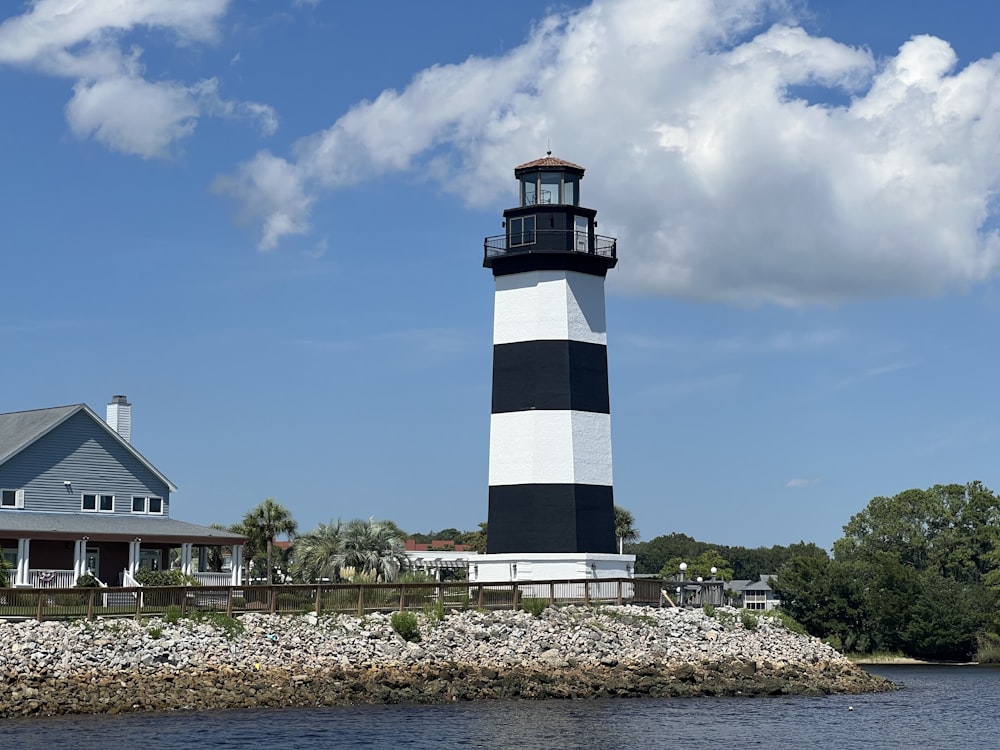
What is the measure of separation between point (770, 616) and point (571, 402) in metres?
10.9

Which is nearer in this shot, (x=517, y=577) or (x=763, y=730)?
(x=763, y=730)

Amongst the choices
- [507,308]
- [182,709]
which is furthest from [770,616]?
[182,709]

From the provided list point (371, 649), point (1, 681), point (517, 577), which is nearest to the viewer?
point (1, 681)

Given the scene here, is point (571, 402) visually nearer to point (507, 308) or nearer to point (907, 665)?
point (507, 308)

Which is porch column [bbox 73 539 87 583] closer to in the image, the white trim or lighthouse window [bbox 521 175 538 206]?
the white trim

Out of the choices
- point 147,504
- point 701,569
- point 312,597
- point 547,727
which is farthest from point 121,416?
point 701,569

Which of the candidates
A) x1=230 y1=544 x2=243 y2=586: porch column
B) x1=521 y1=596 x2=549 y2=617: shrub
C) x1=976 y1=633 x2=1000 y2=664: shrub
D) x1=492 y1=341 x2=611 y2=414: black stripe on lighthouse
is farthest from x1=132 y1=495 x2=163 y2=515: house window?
x1=976 y1=633 x2=1000 y2=664: shrub

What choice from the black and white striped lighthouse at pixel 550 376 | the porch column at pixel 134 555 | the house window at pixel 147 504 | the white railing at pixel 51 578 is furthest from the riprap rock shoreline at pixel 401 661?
the house window at pixel 147 504

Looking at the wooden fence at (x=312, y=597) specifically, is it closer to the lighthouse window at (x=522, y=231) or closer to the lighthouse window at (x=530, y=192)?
the lighthouse window at (x=522, y=231)

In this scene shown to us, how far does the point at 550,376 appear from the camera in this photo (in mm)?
46906

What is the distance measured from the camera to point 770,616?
4994 centimetres

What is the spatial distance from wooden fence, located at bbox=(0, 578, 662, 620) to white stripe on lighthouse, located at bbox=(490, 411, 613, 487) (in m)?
3.61

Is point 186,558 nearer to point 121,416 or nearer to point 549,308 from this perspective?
point 121,416

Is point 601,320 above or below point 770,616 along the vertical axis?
above
